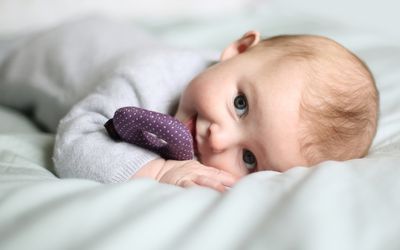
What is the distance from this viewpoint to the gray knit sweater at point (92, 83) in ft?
2.92

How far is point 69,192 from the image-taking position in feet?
2.05

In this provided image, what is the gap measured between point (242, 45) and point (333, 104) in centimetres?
30

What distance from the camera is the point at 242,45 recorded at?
1.11m

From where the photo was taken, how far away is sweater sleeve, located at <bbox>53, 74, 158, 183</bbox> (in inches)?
33.9

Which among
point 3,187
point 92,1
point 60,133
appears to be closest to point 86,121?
point 60,133

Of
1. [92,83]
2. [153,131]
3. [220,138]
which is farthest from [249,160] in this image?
[92,83]

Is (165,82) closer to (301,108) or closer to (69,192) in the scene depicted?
(301,108)

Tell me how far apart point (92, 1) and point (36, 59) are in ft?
1.77

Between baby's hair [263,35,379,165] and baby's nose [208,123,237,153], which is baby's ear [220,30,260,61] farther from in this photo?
baby's nose [208,123,237,153]

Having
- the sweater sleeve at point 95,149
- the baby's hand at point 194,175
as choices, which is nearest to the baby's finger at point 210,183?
the baby's hand at point 194,175

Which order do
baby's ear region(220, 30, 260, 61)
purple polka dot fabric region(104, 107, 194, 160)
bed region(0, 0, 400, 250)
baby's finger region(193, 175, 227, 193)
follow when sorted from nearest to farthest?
1. bed region(0, 0, 400, 250)
2. baby's finger region(193, 175, 227, 193)
3. purple polka dot fabric region(104, 107, 194, 160)
4. baby's ear region(220, 30, 260, 61)

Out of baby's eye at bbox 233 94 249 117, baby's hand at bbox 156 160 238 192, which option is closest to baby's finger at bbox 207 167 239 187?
baby's hand at bbox 156 160 238 192

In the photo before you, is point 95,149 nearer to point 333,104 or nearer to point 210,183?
point 210,183

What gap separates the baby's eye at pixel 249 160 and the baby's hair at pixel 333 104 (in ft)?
0.31
